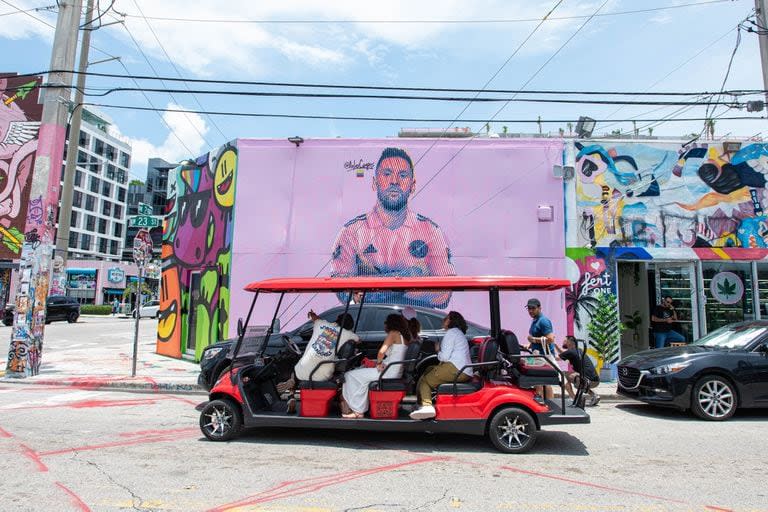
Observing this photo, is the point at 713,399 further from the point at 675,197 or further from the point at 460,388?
the point at 675,197

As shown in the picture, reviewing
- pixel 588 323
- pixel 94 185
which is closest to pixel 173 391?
pixel 588 323

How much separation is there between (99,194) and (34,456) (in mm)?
79486

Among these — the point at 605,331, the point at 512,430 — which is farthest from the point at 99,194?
the point at 512,430

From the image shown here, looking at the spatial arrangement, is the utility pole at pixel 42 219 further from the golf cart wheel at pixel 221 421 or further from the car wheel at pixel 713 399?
the car wheel at pixel 713 399

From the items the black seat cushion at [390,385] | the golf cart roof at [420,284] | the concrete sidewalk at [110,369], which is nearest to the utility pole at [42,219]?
the concrete sidewalk at [110,369]

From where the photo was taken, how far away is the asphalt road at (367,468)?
13.6 ft

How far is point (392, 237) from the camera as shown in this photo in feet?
41.3

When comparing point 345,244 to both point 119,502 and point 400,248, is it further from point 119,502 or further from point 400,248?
point 119,502

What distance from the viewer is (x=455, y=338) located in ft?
19.8

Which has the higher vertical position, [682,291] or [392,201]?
[392,201]

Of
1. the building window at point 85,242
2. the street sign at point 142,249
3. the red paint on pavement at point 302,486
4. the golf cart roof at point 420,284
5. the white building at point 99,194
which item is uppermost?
the white building at point 99,194

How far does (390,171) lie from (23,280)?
27.9ft

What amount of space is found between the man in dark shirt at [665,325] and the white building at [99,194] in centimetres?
7039

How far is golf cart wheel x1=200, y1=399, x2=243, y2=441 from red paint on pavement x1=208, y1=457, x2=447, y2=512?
1.74 meters
